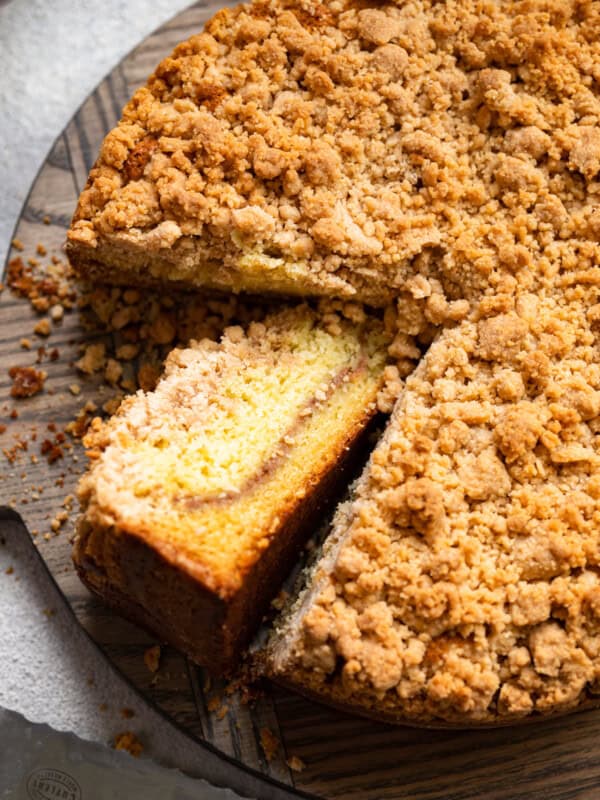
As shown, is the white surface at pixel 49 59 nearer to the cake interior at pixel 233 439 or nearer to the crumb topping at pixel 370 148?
the crumb topping at pixel 370 148

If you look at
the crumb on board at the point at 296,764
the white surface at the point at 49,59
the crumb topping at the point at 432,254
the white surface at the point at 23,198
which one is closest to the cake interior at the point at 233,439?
the crumb topping at the point at 432,254

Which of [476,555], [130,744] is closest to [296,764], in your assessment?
[130,744]

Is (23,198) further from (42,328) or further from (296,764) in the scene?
(296,764)

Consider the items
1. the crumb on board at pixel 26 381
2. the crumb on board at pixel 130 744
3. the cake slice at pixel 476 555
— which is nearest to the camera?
the cake slice at pixel 476 555

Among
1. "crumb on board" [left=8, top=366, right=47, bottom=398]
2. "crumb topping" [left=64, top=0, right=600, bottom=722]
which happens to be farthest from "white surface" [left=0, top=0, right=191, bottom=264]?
"crumb topping" [left=64, top=0, right=600, bottom=722]

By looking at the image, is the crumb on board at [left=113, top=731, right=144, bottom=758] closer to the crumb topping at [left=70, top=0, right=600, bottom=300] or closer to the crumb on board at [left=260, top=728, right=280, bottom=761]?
the crumb on board at [left=260, top=728, right=280, bottom=761]

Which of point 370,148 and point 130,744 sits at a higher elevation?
point 370,148
